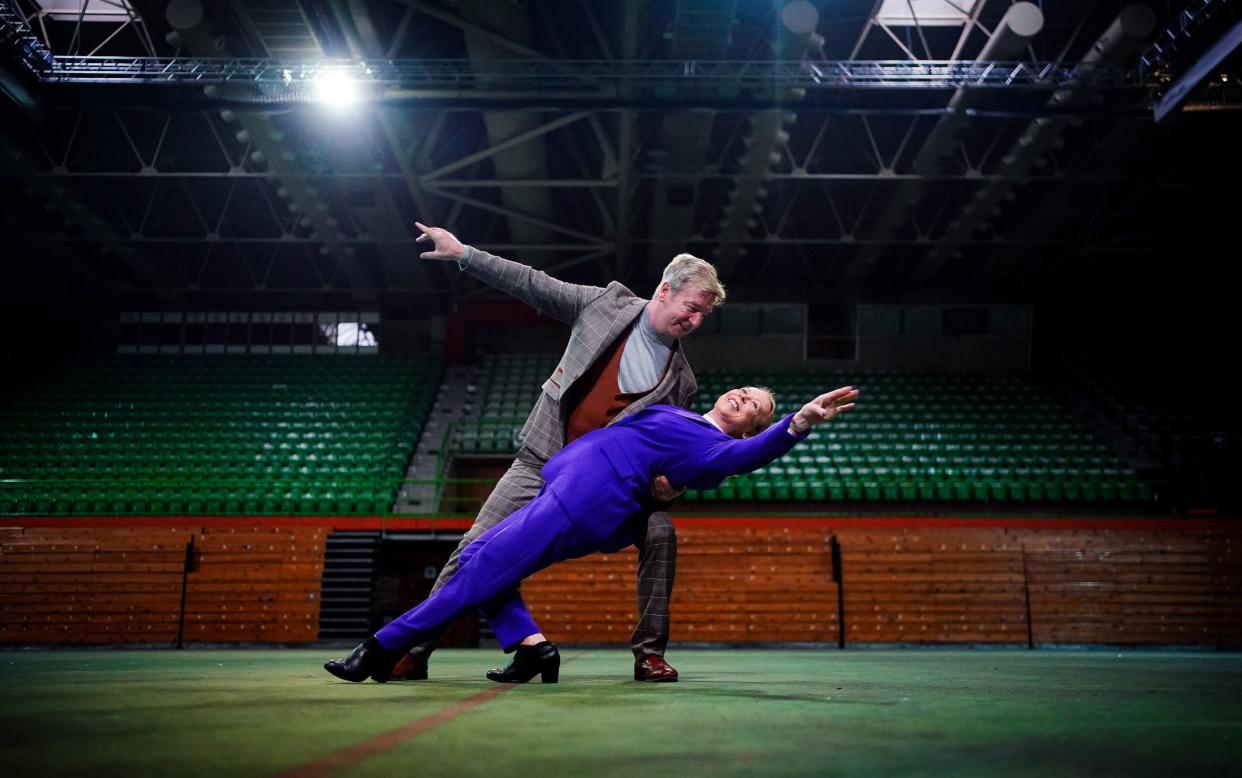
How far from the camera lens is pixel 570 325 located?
4.03 metres

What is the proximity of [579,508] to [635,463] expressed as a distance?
265mm

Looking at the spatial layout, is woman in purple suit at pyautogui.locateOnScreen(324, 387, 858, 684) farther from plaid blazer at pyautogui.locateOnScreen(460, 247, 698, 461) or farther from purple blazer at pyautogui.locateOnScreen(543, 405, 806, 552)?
plaid blazer at pyautogui.locateOnScreen(460, 247, 698, 461)

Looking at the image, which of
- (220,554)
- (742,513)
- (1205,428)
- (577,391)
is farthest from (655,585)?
(1205,428)

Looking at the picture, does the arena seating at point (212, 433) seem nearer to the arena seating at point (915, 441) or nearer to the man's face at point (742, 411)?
the arena seating at point (915, 441)

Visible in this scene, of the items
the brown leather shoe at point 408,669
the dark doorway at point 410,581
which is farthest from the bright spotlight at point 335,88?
the brown leather shoe at point 408,669

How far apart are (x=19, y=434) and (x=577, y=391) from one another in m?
17.2

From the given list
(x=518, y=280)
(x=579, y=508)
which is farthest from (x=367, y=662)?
(x=518, y=280)

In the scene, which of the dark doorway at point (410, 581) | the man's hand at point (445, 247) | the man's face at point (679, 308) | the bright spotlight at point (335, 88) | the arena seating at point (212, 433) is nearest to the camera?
the man's face at point (679, 308)

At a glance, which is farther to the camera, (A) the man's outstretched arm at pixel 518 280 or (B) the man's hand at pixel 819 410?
(A) the man's outstretched arm at pixel 518 280

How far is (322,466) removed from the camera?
640 inches

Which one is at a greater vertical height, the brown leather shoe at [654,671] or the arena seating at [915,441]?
the arena seating at [915,441]

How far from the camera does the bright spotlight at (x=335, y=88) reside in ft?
43.2

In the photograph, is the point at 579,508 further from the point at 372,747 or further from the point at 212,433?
the point at 212,433

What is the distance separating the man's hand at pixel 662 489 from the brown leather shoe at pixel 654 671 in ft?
3.01
